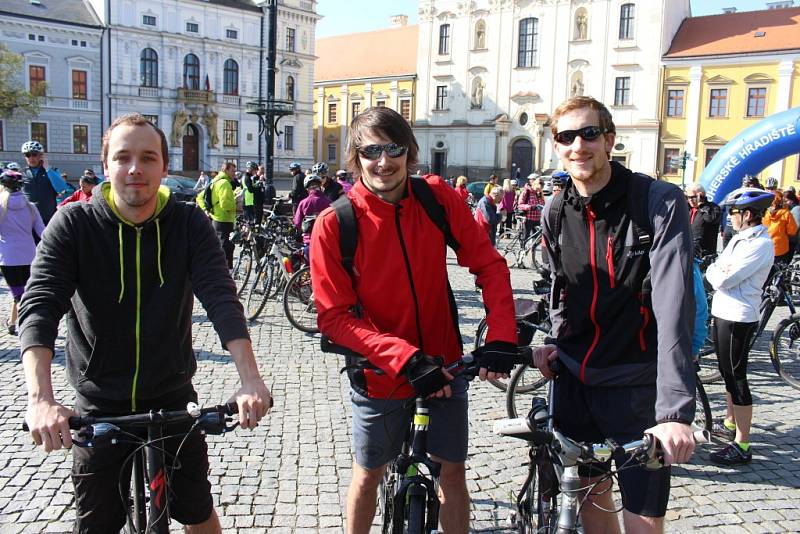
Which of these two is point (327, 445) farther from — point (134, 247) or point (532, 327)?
point (134, 247)

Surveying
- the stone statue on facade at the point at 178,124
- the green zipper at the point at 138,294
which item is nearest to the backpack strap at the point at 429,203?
the green zipper at the point at 138,294

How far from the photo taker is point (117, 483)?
2.71 m

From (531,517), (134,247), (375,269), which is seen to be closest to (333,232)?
(375,269)

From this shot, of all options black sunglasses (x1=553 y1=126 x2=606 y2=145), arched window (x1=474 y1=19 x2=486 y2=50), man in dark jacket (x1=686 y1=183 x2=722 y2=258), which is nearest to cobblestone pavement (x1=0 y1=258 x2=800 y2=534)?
black sunglasses (x1=553 y1=126 x2=606 y2=145)

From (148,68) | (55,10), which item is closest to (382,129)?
(148,68)

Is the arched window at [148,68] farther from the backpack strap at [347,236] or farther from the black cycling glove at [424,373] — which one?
the black cycling glove at [424,373]

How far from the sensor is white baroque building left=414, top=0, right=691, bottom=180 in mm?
46781

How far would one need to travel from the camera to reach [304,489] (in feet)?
14.6

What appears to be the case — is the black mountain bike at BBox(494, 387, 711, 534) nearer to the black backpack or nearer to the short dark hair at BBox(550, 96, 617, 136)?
the black backpack

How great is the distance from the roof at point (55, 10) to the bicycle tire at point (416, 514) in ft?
169

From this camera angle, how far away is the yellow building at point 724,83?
42500 millimetres

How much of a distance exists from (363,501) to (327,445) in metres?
2.19

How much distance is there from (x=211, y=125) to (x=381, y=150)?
52.4m

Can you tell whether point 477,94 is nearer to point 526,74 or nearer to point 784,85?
point 526,74
